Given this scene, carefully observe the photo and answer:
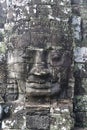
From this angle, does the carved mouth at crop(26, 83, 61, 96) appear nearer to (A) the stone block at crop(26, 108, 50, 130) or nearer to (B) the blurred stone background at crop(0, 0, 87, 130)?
(B) the blurred stone background at crop(0, 0, 87, 130)

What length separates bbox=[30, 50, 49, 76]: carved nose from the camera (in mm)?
6336

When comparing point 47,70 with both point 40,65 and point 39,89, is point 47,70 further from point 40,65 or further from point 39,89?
point 39,89

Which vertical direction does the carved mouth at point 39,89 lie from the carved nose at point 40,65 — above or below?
below

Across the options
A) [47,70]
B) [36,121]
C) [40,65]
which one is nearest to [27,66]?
[40,65]

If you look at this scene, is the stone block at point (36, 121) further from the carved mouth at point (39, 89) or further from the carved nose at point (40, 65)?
the carved nose at point (40, 65)

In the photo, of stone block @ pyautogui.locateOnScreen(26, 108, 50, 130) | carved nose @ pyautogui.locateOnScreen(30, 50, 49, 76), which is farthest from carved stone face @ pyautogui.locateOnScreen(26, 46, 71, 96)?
stone block @ pyautogui.locateOnScreen(26, 108, 50, 130)

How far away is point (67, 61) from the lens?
21.7ft

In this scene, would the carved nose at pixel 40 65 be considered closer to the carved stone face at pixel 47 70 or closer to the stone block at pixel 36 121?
the carved stone face at pixel 47 70

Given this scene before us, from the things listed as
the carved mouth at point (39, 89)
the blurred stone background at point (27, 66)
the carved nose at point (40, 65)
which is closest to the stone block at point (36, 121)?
the blurred stone background at point (27, 66)

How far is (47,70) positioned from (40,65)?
13 centimetres

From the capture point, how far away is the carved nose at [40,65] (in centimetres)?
634

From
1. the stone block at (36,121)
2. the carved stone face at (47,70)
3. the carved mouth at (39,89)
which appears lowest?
the stone block at (36,121)

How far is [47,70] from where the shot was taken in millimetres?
6391

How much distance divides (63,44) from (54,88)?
0.72m
